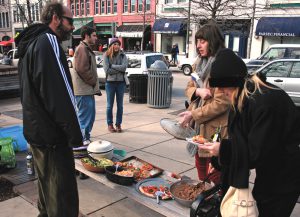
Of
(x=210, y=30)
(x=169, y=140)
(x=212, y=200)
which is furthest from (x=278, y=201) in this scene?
(x=169, y=140)

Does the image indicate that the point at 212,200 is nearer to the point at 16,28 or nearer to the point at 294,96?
the point at 294,96

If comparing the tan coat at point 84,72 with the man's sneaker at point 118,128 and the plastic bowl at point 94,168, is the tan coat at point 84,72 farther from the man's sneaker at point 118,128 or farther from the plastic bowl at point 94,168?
the plastic bowl at point 94,168

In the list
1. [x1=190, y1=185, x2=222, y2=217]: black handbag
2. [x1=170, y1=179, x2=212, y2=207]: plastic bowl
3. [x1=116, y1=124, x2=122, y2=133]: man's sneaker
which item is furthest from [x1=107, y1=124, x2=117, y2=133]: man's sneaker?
[x1=190, y1=185, x2=222, y2=217]: black handbag

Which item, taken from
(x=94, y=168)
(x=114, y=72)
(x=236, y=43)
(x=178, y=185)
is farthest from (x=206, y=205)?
(x=236, y=43)

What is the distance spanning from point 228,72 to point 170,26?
27.8 metres

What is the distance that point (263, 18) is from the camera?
951 inches

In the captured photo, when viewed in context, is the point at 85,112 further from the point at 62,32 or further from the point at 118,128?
the point at 62,32

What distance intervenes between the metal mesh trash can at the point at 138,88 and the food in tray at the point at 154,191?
22.1 feet

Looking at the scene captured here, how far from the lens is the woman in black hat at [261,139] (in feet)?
5.79

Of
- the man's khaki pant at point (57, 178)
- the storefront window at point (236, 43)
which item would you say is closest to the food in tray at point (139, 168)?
the man's khaki pant at point (57, 178)

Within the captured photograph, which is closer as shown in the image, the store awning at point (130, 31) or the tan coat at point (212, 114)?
the tan coat at point (212, 114)

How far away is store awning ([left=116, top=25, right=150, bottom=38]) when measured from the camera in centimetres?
3190

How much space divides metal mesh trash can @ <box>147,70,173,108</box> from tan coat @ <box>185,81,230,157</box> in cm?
595

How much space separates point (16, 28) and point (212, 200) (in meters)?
53.6
